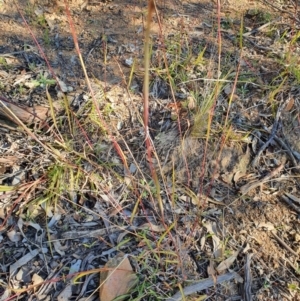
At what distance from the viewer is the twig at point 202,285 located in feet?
5.15

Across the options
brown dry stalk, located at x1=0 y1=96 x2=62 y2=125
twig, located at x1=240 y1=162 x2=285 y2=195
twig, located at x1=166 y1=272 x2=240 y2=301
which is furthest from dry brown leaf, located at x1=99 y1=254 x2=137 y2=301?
brown dry stalk, located at x1=0 y1=96 x2=62 y2=125

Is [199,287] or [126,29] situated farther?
[126,29]

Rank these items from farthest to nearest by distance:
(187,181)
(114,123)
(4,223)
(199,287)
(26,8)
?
(26,8) < (114,123) < (187,181) < (4,223) < (199,287)

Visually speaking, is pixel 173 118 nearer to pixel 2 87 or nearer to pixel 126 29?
pixel 126 29

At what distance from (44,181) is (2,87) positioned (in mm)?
621

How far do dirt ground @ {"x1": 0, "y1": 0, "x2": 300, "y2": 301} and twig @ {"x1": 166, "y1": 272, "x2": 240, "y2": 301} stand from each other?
0.02 m

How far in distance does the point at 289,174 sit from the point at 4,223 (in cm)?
137

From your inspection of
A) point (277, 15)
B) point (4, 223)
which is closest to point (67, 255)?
point (4, 223)

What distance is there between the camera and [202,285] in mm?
1604

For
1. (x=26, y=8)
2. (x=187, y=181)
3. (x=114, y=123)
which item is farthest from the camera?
(x=26, y=8)

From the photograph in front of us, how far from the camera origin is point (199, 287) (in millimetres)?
1596

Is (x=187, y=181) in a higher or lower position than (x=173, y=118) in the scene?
lower

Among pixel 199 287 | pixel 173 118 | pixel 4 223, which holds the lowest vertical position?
pixel 199 287

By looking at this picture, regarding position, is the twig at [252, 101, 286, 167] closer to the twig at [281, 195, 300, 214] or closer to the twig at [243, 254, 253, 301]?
the twig at [281, 195, 300, 214]
